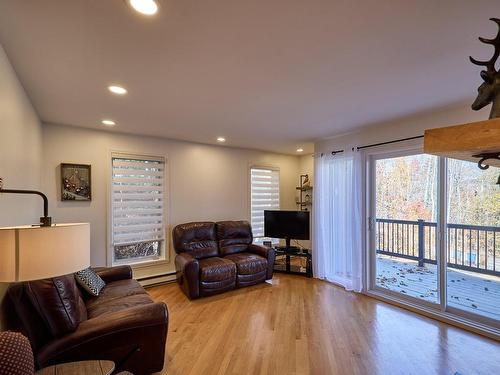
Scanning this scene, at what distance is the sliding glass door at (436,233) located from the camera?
287 cm

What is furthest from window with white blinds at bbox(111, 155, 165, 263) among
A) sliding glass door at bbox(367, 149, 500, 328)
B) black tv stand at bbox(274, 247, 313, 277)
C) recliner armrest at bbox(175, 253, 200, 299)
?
sliding glass door at bbox(367, 149, 500, 328)

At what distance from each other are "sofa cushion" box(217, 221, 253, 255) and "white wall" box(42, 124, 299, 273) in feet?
1.05

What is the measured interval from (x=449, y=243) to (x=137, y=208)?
4455 mm

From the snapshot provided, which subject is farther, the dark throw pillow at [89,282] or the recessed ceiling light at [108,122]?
the recessed ceiling light at [108,122]

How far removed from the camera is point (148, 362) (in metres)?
1.97

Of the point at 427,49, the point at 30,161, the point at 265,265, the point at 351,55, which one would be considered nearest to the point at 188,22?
the point at 351,55

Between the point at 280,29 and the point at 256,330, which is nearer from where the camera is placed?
the point at 280,29

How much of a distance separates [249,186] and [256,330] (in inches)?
120

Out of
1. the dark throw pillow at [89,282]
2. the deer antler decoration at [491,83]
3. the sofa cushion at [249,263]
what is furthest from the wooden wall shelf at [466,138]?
the sofa cushion at [249,263]

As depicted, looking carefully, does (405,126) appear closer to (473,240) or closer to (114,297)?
(473,240)

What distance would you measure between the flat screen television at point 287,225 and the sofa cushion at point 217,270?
4.36 feet

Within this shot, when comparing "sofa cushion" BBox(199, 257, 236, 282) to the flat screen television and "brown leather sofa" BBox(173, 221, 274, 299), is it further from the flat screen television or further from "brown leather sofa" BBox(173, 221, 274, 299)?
the flat screen television

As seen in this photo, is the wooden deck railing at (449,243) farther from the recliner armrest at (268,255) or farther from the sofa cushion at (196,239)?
the sofa cushion at (196,239)

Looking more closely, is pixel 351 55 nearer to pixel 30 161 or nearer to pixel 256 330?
pixel 256 330
